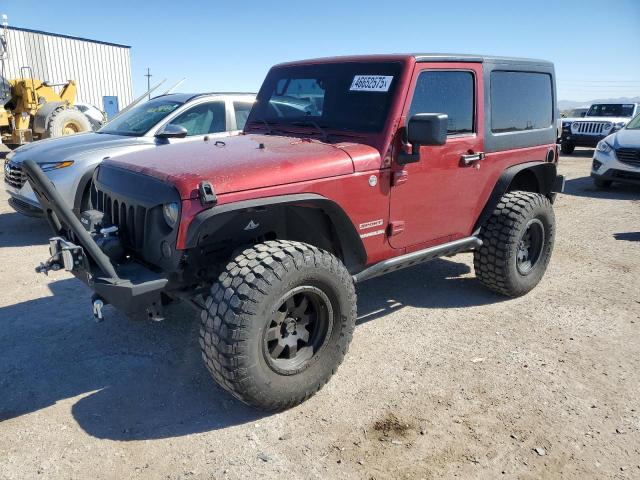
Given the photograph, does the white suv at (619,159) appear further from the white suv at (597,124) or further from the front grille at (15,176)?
the front grille at (15,176)

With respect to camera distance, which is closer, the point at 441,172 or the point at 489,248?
the point at 441,172

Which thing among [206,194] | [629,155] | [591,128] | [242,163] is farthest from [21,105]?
[591,128]

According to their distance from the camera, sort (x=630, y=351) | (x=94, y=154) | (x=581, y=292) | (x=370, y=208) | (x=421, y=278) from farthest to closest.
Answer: (x=94, y=154) → (x=421, y=278) → (x=581, y=292) → (x=630, y=351) → (x=370, y=208)

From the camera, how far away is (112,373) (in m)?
3.40

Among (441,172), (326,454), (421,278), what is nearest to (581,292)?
(421,278)

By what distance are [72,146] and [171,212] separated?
4.14 m

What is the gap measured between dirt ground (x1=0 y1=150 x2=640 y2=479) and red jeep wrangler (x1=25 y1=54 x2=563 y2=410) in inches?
13.0

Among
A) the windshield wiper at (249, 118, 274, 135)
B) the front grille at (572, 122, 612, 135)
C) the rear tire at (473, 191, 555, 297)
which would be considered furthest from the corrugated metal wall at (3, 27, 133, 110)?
the rear tire at (473, 191, 555, 297)

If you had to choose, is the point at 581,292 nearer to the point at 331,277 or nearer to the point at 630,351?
the point at 630,351

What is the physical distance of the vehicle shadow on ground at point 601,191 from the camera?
9.83 metres

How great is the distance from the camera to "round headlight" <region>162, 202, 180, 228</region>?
2.75 meters

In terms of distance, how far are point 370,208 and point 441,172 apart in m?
0.76

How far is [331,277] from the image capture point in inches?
120

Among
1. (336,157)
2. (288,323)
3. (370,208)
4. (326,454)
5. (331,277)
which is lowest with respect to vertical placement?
(326,454)
